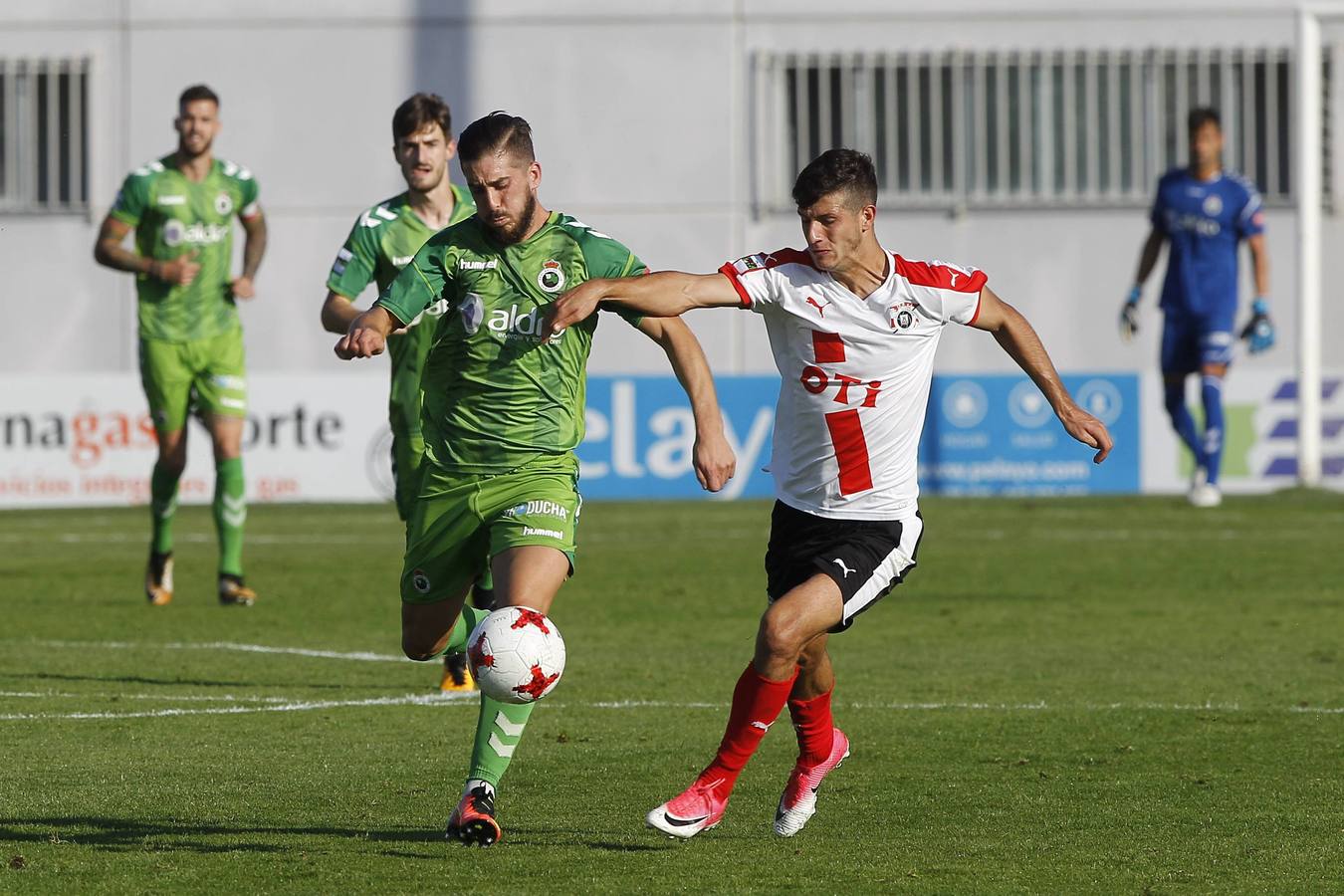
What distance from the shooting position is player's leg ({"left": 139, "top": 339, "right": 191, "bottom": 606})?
12.3 meters

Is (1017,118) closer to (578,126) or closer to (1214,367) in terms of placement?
(578,126)

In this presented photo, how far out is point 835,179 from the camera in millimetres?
6297

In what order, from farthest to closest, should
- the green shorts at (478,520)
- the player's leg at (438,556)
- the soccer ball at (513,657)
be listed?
the player's leg at (438,556) < the green shorts at (478,520) < the soccer ball at (513,657)

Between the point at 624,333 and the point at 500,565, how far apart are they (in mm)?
18668

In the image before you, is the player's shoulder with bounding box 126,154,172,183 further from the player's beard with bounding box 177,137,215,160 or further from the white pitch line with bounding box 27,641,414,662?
the white pitch line with bounding box 27,641,414,662

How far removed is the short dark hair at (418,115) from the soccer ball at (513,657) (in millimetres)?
3361

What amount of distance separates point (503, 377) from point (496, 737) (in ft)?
3.56

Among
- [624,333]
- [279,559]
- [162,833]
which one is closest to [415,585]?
[162,833]

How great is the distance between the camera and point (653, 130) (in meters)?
25.3

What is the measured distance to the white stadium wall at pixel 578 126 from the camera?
25.0 meters

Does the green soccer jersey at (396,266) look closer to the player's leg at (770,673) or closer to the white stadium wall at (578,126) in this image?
the player's leg at (770,673)

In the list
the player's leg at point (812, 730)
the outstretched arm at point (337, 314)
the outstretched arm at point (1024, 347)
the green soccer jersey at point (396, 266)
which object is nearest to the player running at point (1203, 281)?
the green soccer jersey at point (396, 266)

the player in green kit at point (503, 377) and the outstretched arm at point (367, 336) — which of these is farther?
the player in green kit at point (503, 377)

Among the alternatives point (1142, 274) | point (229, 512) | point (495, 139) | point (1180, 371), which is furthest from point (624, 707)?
point (1180, 371)
